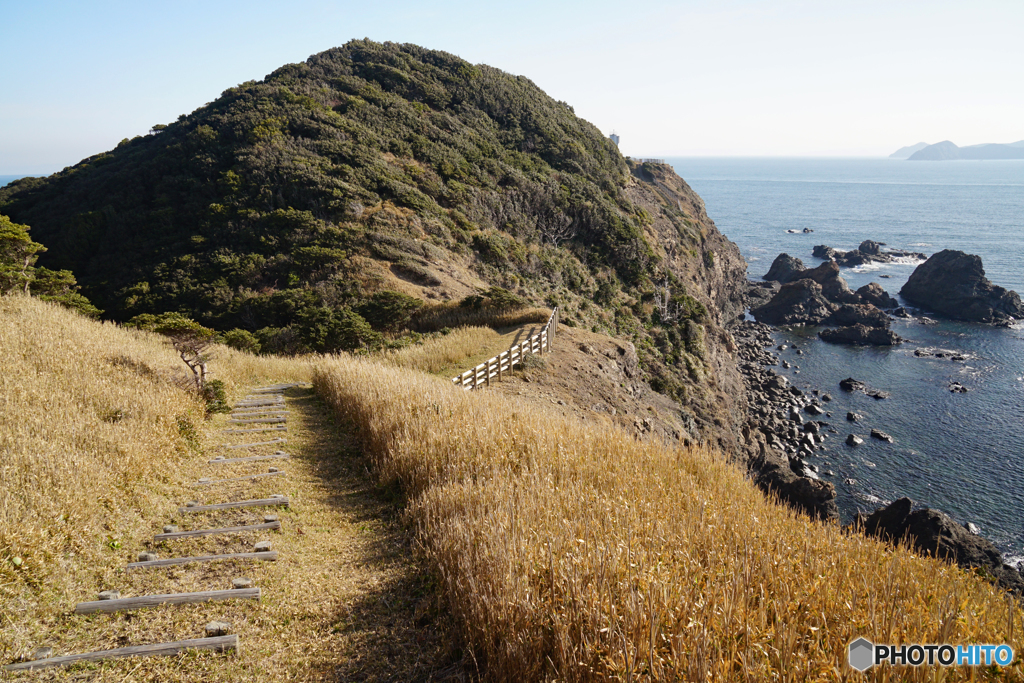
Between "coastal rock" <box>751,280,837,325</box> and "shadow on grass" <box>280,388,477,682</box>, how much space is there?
57902 mm

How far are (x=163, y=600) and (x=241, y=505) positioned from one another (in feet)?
6.67

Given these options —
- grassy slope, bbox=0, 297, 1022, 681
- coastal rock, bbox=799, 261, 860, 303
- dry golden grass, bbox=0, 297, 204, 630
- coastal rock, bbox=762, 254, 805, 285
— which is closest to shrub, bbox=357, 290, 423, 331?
dry golden grass, bbox=0, 297, 204, 630

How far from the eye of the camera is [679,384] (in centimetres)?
2967

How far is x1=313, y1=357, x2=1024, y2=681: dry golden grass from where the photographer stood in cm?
295

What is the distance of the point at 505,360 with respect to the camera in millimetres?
16047

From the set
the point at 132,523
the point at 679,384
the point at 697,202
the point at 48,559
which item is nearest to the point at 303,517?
the point at 132,523

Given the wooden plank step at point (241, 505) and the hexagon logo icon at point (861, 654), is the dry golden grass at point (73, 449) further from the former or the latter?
the hexagon logo icon at point (861, 654)

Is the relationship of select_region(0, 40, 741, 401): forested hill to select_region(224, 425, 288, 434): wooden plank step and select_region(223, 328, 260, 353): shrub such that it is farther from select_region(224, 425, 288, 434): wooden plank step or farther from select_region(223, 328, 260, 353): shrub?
select_region(224, 425, 288, 434): wooden plank step

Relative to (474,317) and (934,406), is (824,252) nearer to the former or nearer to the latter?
(934,406)

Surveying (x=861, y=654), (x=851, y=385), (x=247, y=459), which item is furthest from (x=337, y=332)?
(x=851, y=385)

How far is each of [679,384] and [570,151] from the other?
93.7ft

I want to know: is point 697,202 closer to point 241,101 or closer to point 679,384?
point 679,384

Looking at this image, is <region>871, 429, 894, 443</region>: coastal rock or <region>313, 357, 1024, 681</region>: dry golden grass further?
<region>871, 429, 894, 443</region>: coastal rock

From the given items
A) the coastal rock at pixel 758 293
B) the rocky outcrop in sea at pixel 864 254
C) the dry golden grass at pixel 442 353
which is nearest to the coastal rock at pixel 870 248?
the rocky outcrop in sea at pixel 864 254
